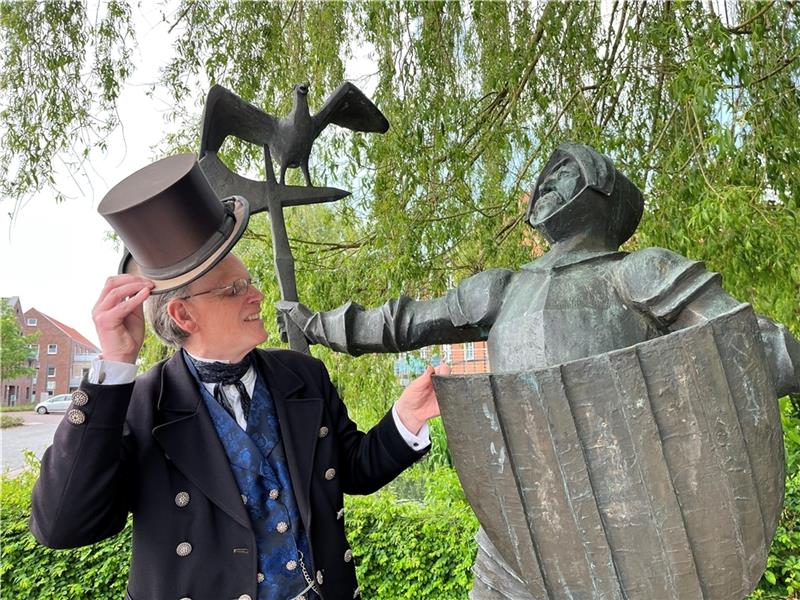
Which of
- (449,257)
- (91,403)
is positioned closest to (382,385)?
(449,257)

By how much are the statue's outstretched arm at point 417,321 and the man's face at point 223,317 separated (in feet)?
0.76

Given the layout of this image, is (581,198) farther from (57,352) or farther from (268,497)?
(57,352)

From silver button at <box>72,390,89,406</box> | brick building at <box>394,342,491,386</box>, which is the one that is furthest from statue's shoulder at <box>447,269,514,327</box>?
silver button at <box>72,390,89,406</box>

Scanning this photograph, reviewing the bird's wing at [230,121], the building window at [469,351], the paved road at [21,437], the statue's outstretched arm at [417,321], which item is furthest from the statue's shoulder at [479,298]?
the paved road at [21,437]

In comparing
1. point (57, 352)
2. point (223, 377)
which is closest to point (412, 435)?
point (223, 377)

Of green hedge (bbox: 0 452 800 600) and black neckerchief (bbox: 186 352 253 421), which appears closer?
black neckerchief (bbox: 186 352 253 421)

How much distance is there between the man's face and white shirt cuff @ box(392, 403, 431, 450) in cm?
44

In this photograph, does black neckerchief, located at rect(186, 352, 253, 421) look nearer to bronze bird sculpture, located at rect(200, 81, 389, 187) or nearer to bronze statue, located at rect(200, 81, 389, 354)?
bronze statue, located at rect(200, 81, 389, 354)

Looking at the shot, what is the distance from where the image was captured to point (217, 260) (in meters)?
1.42

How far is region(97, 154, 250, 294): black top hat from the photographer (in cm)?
136

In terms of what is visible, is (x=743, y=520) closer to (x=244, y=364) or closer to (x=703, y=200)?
(x=244, y=364)

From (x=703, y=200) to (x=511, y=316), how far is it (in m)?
1.20

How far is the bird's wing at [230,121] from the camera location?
5.82 ft

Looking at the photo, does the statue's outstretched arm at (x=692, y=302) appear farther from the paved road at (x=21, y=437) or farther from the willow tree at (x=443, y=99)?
the paved road at (x=21, y=437)
